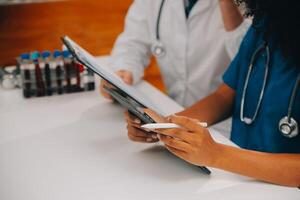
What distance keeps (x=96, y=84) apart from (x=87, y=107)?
24cm

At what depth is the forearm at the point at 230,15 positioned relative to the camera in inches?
67.1

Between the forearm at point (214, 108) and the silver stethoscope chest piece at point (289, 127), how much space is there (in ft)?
Result: 1.01

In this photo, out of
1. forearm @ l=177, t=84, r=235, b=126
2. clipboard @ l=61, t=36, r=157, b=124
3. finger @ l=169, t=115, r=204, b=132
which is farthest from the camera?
forearm @ l=177, t=84, r=235, b=126

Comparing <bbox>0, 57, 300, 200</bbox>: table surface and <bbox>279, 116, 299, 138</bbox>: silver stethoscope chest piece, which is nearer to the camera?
<bbox>0, 57, 300, 200</bbox>: table surface

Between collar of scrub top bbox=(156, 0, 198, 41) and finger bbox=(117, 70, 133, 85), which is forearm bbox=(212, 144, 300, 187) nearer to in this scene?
finger bbox=(117, 70, 133, 85)

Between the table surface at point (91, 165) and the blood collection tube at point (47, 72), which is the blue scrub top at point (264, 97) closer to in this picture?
the table surface at point (91, 165)

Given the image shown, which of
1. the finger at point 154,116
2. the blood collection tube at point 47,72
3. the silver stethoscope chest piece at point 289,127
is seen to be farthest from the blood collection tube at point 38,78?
the silver stethoscope chest piece at point 289,127

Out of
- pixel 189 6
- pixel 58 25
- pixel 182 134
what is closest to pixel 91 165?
pixel 182 134

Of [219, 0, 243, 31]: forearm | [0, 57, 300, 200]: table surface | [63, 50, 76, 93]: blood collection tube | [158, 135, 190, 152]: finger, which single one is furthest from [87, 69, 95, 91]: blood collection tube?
[158, 135, 190, 152]: finger

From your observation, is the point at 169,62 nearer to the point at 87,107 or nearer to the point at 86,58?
the point at 87,107

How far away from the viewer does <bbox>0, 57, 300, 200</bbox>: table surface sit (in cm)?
108

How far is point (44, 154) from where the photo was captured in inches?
50.3

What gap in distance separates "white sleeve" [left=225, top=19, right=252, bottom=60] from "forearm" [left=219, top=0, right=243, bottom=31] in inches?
0.7

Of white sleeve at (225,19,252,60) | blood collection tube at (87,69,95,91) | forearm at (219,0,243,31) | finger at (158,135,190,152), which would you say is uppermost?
forearm at (219,0,243,31)
